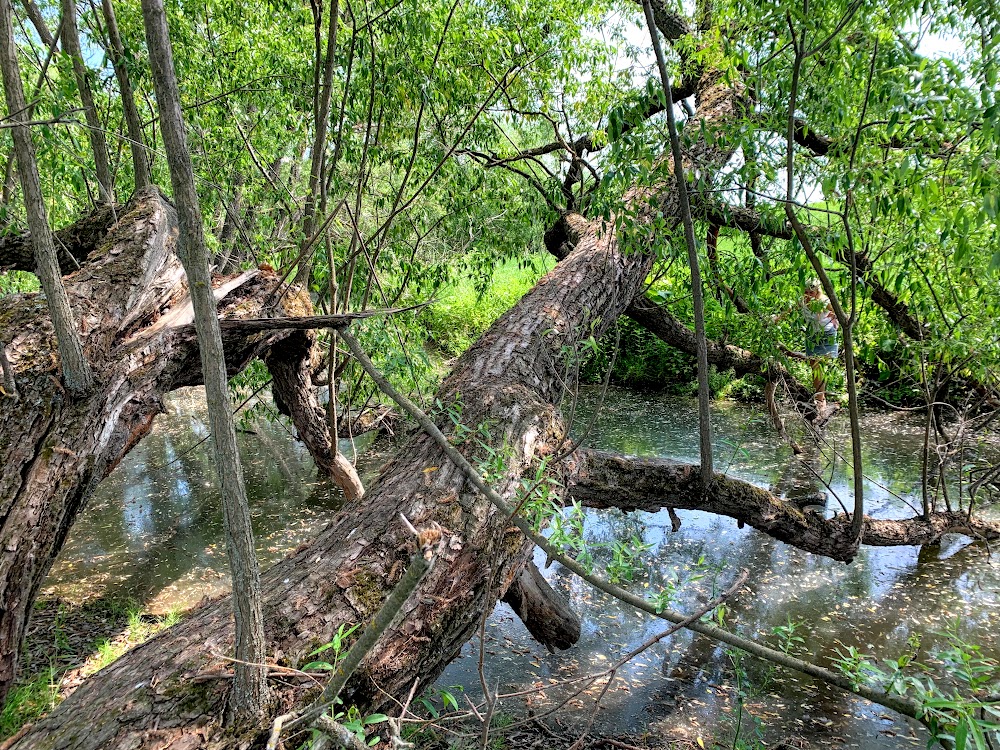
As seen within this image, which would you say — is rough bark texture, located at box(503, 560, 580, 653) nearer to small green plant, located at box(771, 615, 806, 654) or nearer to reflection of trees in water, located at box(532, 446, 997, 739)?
reflection of trees in water, located at box(532, 446, 997, 739)

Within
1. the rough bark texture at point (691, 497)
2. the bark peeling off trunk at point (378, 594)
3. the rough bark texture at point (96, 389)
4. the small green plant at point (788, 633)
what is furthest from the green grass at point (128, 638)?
the small green plant at point (788, 633)

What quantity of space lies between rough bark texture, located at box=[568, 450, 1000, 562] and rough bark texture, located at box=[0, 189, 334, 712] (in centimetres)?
181

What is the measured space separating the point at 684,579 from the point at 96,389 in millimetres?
2213

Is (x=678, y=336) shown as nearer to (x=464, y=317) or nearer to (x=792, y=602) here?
(x=792, y=602)

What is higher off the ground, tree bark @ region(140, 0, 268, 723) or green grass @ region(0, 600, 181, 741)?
tree bark @ region(140, 0, 268, 723)

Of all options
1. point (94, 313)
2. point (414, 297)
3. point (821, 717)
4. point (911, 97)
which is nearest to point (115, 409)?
point (94, 313)

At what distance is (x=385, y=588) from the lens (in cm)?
186

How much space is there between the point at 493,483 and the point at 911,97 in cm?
188

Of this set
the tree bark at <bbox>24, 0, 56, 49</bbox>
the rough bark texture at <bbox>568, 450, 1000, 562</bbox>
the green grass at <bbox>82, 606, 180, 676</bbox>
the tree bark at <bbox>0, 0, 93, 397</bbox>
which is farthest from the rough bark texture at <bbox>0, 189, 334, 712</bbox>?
the rough bark texture at <bbox>568, 450, 1000, 562</bbox>

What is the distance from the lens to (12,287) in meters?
6.08

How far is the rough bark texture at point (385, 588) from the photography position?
148 cm

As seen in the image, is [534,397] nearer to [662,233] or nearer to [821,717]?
[662,233]

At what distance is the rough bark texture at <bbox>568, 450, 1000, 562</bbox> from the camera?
10.0 feet

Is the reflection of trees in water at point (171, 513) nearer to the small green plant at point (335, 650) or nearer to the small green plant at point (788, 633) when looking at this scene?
the small green plant at point (335, 650)
